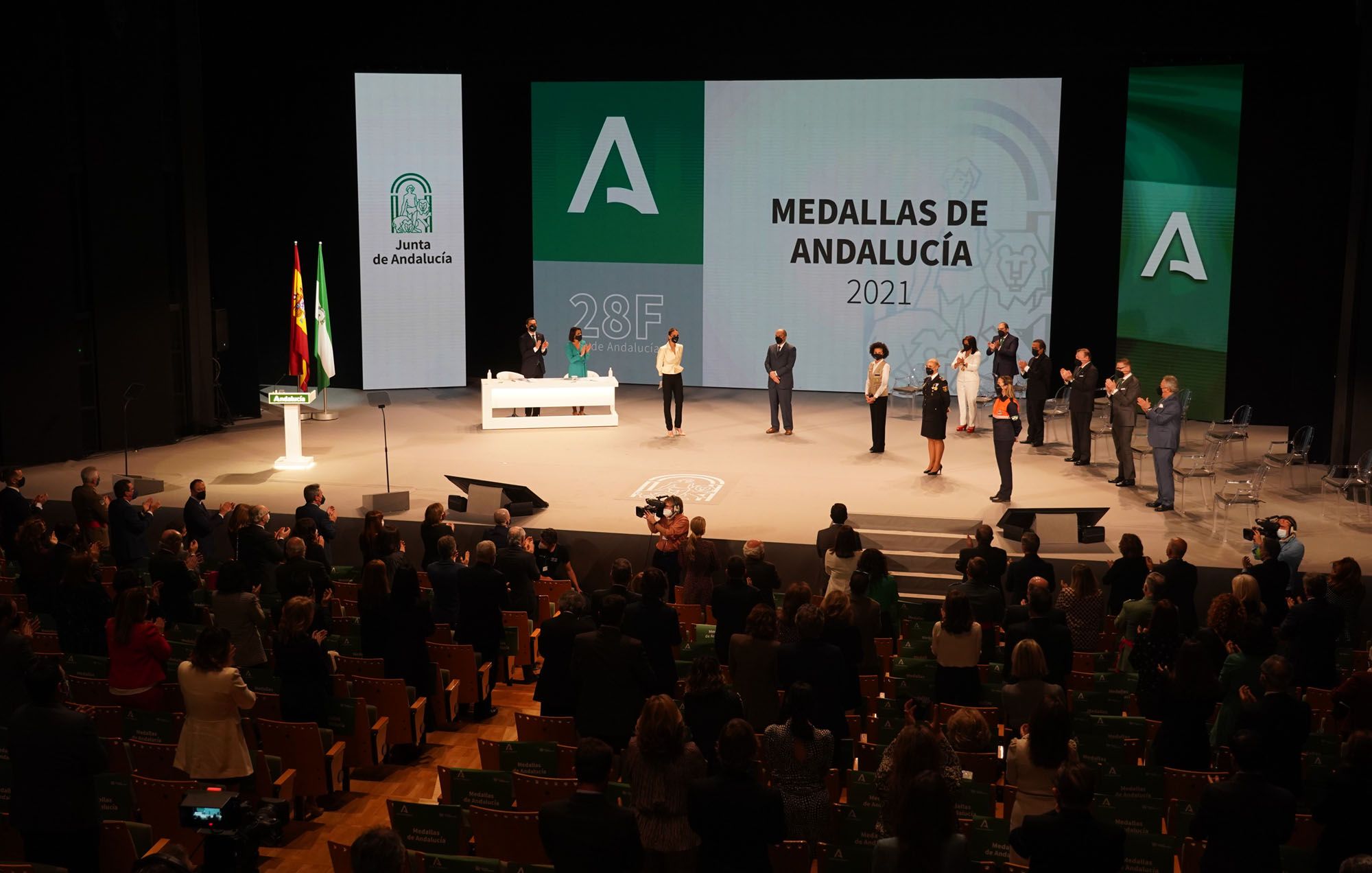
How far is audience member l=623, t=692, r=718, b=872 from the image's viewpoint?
17.7ft

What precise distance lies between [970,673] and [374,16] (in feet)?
53.6

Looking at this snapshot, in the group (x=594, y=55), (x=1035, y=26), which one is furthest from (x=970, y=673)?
(x=594, y=55)

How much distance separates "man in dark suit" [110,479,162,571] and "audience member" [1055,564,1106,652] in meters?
7.22

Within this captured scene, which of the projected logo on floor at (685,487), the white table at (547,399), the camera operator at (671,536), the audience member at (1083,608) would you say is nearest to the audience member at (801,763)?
the audience member at (1083,608)

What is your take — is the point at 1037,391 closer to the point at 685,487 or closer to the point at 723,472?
the point at 723,472

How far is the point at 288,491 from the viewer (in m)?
14.8

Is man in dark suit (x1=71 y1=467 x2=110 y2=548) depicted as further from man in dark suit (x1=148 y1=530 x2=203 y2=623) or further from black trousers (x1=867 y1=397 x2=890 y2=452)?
black trousers (x1=867 y1=397 x2=890 y2=452)

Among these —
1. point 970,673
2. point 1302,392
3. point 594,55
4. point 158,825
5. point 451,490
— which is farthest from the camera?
point 594,55

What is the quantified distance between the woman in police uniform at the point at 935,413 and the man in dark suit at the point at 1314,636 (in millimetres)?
6366

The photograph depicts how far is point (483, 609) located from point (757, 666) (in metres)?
2.79

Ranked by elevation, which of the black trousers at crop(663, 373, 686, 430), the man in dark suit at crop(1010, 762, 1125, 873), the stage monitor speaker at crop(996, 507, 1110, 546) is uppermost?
the black trousers at crop(663, 373, 686, 430)

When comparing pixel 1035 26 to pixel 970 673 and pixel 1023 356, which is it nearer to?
pixel 1023 356

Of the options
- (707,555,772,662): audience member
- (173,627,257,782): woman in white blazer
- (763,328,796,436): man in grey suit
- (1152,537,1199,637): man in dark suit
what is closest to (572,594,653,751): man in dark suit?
(707,555,772,662): audience member

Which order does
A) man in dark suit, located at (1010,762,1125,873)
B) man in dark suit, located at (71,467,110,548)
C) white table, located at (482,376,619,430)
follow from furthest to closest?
1. white table, located at (482,376,619,430)
2. man in dark suit, located at (71,467,110,548)
3. man in dark suit, located at (1010,762,1125,873)
